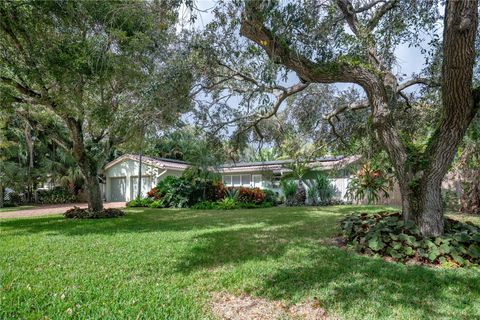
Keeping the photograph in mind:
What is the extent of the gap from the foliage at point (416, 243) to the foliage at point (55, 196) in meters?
23.7

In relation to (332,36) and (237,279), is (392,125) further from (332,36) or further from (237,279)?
(237,279)

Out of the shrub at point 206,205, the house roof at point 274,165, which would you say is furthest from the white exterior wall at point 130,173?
the shrub at point 206,205

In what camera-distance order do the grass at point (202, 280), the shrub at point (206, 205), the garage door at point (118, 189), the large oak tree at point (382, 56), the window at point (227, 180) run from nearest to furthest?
the grass at point (202, 280) → the large oak tree at point (382, 56) → the shrub at point (206, 205) → the window at point (227, 180) → the garage door at point (118, 189)

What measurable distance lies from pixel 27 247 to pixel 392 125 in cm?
829

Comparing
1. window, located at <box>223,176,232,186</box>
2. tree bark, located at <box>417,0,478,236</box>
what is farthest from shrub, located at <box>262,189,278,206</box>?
tree bark, located at <box>417,0,478,236</box>

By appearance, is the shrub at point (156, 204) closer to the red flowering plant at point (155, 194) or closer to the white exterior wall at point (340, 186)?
the red flowering plant at point (155, 194)

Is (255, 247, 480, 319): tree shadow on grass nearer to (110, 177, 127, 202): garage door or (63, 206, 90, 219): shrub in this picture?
(63, 206, 90, 219): shrub

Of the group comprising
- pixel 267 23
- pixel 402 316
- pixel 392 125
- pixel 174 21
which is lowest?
pixel 402 316

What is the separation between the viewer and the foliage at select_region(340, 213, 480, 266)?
537 cm

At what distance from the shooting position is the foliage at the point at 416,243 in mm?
5371

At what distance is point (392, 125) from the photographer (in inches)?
249

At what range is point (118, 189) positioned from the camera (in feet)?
86.4

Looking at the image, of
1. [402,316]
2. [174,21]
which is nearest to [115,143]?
[174,21]

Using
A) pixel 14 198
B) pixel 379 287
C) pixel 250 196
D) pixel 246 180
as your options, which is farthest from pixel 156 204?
pixel 379 287
